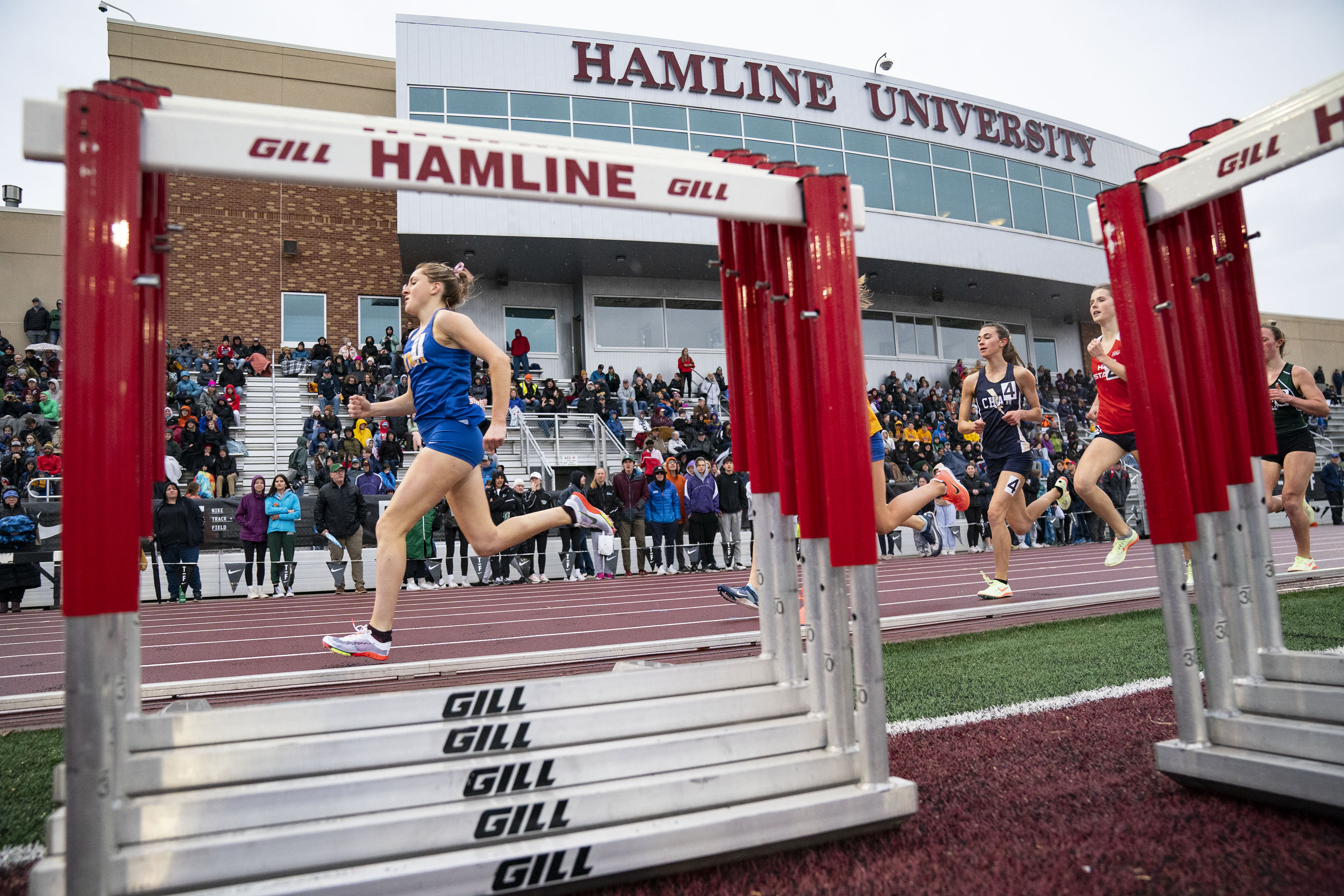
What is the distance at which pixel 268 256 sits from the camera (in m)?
24.2

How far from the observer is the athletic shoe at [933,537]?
17.5m

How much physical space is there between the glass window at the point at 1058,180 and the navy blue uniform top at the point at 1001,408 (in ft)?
81.8

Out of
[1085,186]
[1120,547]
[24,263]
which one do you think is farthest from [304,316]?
[1085,186]

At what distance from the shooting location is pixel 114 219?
5.91ft

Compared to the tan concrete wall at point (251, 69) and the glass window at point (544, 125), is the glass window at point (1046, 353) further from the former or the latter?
the tan concrete wall at point (251, 69)

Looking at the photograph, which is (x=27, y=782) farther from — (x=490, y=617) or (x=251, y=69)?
(x=251, y=69)

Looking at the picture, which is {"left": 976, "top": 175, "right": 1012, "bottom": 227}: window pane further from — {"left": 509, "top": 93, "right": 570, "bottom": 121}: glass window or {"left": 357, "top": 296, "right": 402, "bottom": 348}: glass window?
{"left": 357, "top": 296, "right": 402, "bottom": 348}: glass window

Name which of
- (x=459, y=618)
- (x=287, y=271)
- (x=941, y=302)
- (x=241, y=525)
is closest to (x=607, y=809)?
(x=459, y=618)

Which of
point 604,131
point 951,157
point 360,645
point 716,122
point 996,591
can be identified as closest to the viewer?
point 360,645

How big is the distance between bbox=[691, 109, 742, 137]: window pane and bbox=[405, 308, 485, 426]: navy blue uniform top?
21.5m

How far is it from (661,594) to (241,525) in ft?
21.9

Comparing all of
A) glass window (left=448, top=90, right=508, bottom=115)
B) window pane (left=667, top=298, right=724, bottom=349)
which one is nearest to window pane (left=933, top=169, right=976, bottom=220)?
window pane (left=667, top=298, right=724, bottom=349)

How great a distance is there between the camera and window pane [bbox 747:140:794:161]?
24.0m

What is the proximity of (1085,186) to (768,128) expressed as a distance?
12619mm
